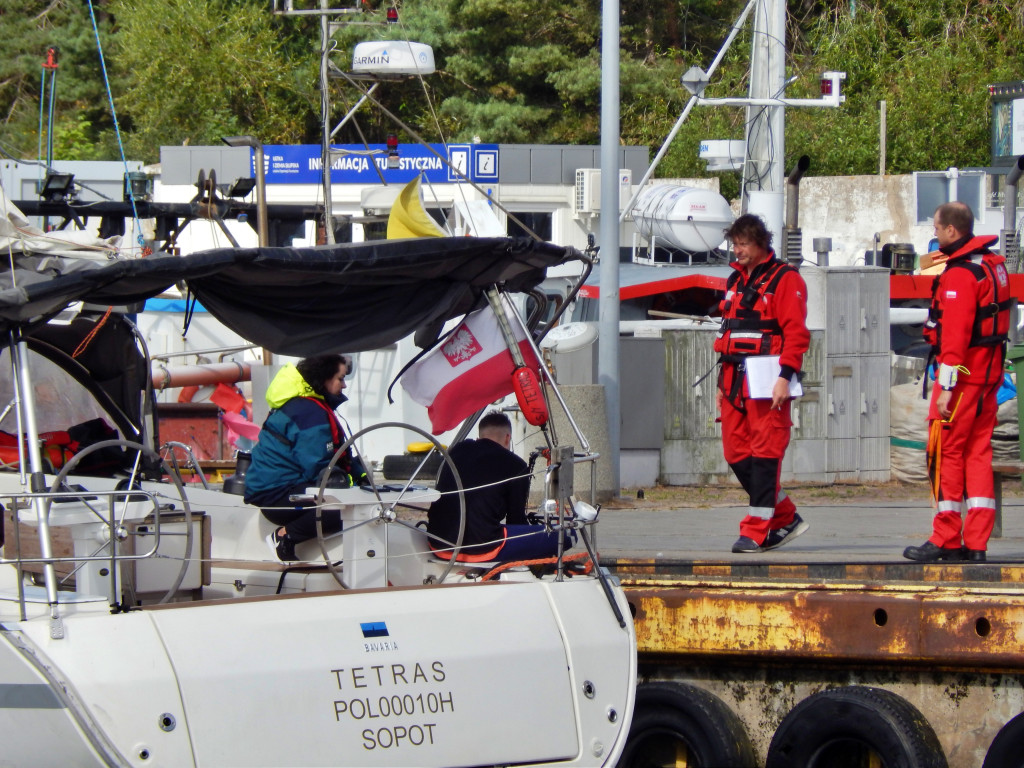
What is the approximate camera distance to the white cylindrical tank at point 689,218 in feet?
60.2

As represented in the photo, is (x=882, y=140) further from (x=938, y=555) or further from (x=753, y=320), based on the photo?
(x=938, y=555)

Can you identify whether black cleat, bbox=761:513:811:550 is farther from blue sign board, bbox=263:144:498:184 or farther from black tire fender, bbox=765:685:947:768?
blue sign board, bbox=263:144:498:184

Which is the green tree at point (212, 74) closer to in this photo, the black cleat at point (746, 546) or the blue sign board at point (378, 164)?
the blue sign board at point (378, 164)

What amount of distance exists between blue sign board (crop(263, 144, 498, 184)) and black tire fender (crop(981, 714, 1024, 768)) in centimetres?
1595

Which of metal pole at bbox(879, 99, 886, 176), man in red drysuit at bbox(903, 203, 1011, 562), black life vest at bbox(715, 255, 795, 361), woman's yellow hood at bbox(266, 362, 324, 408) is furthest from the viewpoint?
metal pole at bbox(879, 99, 886, 176)

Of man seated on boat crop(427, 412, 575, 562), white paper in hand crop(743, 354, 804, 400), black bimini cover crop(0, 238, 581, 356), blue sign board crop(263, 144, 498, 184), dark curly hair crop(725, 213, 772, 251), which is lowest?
man seated on boat crop(427, 412, 575, 562)

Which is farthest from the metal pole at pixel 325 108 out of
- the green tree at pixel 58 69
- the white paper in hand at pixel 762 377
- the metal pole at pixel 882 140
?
the green tree at pixel 58 69

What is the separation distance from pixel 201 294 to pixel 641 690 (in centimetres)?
303

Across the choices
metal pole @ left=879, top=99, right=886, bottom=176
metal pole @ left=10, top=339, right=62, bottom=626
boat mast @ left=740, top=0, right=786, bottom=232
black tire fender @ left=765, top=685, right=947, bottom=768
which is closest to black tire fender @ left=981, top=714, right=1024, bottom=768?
black tire fender @ left=765, top=685, right=947, bottom=768

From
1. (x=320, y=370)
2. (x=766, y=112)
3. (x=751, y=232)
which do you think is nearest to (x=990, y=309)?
(x=751, y=232)

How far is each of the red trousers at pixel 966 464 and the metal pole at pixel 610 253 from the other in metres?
5.22

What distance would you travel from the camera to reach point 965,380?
6.82 metres

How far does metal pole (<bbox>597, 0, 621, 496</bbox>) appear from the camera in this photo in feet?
39.3

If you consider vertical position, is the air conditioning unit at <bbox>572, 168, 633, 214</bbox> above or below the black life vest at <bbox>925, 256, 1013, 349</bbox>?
above
